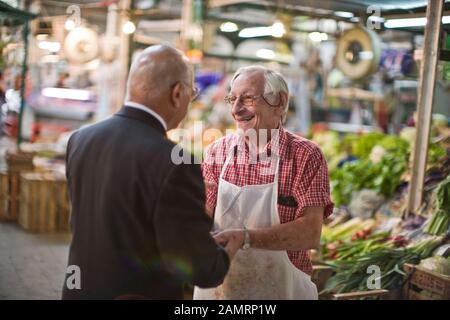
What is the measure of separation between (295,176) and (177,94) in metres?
0.84

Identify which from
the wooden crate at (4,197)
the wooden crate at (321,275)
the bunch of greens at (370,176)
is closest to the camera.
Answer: the wooden crate at (321,275)

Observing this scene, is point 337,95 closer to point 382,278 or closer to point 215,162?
point 382,278

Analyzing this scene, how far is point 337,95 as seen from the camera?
15141 mm

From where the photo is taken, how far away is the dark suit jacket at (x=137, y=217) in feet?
7.62

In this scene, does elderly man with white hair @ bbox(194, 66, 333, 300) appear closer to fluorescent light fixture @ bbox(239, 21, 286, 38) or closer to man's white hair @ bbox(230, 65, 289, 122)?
man's white hair @ bbox(230, 65, 289, 122)

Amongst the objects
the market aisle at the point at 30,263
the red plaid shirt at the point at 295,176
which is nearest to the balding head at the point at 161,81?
the red plaid shirt at the point at 295,176

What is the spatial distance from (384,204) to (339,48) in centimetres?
242

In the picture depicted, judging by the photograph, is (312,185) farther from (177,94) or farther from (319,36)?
(319,36)

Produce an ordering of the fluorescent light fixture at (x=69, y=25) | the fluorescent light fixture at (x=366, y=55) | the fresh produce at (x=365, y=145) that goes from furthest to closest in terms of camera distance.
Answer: the fluorescent light fixture at (x=69, y=25) → the fresh produce at (x=365, y=145) → the fluorescent light fixture at (x=366, y=55)

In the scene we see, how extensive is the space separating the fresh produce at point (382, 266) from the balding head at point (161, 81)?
9.18ft

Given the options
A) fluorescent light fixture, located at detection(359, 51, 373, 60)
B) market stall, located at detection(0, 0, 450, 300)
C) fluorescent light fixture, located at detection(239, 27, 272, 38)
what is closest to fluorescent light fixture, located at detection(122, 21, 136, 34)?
market stall, located at detection(0, 0, 450, 300)

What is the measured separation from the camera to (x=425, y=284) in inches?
177

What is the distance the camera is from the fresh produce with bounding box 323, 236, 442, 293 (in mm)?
4746

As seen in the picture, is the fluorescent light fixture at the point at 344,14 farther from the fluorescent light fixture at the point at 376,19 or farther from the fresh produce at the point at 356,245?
the fresh produce at the point at 356,245
